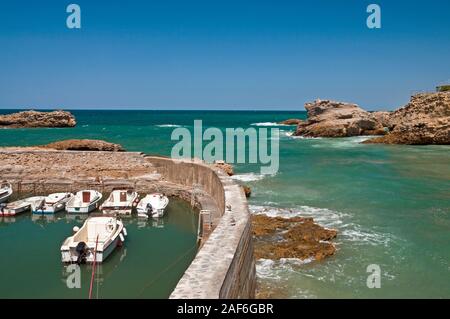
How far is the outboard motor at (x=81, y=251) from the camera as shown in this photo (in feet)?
35.6

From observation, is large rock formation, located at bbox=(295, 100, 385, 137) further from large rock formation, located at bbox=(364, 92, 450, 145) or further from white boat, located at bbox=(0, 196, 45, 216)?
white boat, located at bbox=(0, 196, 45, 216)

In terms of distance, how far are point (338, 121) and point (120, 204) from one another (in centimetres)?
5190

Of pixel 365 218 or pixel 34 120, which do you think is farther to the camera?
pixel 34 120

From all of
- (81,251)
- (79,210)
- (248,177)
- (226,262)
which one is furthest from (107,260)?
(248,177)

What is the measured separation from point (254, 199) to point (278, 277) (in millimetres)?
8917

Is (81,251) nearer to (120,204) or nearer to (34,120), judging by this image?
(120,204)

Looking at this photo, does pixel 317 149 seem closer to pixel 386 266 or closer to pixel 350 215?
A: pixel 350 215

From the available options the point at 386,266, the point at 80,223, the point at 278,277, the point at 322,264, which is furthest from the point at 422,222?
the point at 80,223

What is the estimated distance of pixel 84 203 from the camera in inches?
653

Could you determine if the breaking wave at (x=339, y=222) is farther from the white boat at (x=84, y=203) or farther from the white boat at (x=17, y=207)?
the white boat at (x=17, y=207)

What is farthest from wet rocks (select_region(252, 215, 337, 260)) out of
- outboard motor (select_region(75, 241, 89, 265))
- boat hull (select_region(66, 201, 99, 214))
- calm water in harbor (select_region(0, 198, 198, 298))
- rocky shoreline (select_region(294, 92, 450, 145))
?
rocky shoreline (select_region(294, 92, 450, 145))

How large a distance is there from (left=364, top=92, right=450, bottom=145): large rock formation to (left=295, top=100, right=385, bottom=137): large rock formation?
10.4m
